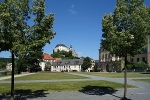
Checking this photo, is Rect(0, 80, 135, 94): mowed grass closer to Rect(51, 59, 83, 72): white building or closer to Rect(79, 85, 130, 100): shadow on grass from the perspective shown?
Rect(79, 85, 130, 100): shadow on grass

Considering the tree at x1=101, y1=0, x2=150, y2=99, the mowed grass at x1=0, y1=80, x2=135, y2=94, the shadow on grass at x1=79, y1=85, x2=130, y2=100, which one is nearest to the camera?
the tree at x1=101, y1=0, x2=150, y2=99

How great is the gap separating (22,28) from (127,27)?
625 cm

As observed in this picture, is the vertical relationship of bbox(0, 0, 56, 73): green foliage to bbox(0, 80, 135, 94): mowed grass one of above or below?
above

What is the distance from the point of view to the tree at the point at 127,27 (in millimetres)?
13617

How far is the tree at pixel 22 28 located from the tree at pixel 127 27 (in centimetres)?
377

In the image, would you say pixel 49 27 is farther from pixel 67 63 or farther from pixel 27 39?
pixel 67 63

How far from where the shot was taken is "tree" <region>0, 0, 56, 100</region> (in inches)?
452

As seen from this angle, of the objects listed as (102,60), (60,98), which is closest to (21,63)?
(102,60)

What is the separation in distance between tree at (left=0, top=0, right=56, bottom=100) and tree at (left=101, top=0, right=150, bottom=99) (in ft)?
12.4

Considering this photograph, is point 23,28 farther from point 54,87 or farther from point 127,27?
point 54,87

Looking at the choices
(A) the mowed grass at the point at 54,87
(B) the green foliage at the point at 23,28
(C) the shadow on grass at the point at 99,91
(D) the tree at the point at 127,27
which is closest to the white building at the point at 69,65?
(A) the mowed grass at the point at 54,87

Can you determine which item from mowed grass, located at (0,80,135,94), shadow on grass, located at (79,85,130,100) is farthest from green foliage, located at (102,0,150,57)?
mowed grass, located at (0,80,135,94)

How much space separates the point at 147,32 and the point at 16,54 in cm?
793

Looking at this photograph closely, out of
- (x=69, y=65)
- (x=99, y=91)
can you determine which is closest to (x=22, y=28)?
(x=99, y=91)
